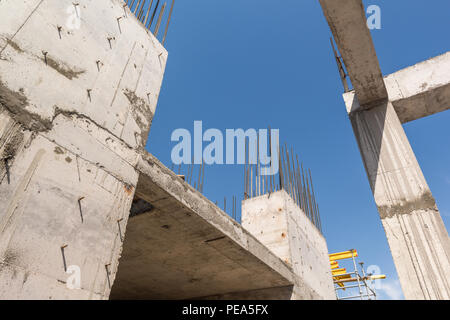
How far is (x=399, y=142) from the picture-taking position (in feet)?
13.1

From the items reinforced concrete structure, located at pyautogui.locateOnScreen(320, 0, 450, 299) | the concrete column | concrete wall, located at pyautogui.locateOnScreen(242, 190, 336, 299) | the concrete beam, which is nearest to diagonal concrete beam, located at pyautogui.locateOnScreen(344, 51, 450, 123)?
reinforced concrete structure, located at pyautogui.locateOnScreen(320, 0, 450, 299)

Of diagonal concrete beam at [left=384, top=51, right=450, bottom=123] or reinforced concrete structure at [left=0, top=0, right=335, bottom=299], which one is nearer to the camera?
reinforced concrete structure at [left=0, top=0, right=335, bottom=299]

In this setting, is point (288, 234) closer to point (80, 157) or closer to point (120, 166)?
point (120, 166)

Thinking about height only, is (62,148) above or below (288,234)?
below

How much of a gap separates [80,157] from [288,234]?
546 cm

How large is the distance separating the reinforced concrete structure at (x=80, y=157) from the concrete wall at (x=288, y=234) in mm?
2487

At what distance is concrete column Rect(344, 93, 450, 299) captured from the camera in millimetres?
3111

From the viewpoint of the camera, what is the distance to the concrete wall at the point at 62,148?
7.05ft

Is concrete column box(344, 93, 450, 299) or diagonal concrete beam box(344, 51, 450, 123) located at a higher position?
diagonal concrete beam box(344, 51, 450, 123)

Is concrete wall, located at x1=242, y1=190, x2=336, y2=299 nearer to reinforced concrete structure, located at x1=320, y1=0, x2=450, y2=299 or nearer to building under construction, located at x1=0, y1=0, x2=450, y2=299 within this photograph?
building under construction, located at x1=0, y1=0, x2=450, y2=299

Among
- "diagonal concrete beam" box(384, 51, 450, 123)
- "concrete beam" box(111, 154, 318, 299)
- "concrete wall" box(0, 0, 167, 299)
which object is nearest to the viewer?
"concrete wall" box(0, 0, 167, 299)

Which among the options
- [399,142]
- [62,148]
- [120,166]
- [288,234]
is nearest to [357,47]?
[399,142]
